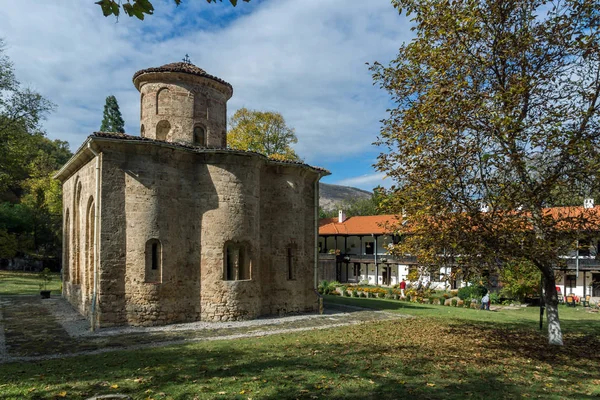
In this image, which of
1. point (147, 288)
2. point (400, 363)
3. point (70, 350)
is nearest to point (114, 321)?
point (147, 288)

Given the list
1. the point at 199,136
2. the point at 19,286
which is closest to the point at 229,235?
the point at 199,136

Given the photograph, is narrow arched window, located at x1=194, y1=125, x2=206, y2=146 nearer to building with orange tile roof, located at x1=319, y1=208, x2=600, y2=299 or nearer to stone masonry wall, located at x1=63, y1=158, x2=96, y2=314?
stone masonry wall, located at x1=63, y1=158, x2=96, y2=314

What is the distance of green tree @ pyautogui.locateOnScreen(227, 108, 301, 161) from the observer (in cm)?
3684

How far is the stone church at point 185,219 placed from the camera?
46.7 ft

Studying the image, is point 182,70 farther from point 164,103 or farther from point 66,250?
point 66,250

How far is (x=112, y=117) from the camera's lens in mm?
52219

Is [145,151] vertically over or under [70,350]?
over

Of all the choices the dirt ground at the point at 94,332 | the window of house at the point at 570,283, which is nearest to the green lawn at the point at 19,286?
the dirt ground at the point at 94,332

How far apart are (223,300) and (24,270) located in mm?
33441

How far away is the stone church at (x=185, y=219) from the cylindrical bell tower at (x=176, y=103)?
0.14 ft

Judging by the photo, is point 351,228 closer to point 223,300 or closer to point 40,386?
point 223,300

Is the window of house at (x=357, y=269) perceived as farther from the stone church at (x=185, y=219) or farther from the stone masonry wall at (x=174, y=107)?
the stone masonry wall at (x=174, y=107)

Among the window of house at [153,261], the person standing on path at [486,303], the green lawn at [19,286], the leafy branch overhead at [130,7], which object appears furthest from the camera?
the green lawn at [19,286]

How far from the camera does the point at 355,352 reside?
10648 mm
